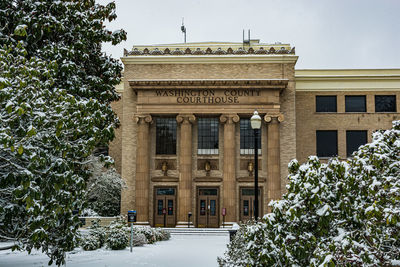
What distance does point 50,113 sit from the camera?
37.1 ft

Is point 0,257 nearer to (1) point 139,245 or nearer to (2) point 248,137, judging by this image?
(1) point 139,245

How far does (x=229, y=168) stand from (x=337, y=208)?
28669 millimetres

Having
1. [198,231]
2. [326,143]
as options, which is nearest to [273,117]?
[326,143]

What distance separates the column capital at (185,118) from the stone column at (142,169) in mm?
2369

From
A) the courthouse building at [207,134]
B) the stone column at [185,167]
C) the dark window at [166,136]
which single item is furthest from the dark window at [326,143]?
the dark window at [166,136]

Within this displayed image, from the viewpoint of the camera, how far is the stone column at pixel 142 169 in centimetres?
3706

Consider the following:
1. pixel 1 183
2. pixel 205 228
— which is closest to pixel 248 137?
pixel 205 228

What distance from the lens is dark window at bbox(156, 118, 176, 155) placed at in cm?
3847

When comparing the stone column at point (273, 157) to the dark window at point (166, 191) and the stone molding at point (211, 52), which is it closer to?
the stone molding at point (211, 52)

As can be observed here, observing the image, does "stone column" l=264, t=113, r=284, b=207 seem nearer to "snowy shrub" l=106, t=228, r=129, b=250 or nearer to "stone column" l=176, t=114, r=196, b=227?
"stone column" l=176, t=114, r=196, b=227

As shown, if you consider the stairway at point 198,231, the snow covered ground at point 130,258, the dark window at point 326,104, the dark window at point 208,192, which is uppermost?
the dark window at point 326,104

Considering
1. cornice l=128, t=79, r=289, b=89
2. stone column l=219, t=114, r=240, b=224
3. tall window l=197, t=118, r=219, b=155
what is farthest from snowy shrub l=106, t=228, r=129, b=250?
cornice l=128, t=79, r=289, b=89

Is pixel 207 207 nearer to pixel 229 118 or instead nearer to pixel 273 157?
pixel 273 157

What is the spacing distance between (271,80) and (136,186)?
1364 cm
